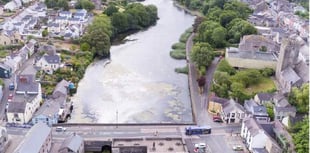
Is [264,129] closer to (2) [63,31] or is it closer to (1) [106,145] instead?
(1) [106,145]

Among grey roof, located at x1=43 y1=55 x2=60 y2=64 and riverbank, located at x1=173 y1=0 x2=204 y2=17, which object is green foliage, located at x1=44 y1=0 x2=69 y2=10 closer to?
riverbank, located at x1=173 y1=0 x2=204 y2=17

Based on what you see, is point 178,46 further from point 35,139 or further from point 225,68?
point 35,139

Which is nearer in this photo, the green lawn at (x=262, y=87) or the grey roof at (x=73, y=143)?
the grey roof at (x=73, y=143)

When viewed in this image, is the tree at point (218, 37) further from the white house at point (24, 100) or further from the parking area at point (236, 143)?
the white house at point (24, 100)

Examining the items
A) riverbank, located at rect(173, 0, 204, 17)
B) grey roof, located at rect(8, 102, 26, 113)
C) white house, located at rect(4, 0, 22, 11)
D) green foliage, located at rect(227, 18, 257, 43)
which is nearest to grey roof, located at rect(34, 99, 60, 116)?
grey roof, located at rect(8, 102, 26, 113)

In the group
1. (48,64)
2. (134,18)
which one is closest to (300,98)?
(48,64)

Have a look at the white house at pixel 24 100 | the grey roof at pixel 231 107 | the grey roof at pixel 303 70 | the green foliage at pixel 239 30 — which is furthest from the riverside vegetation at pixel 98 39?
the grey roof at pixel 303 70

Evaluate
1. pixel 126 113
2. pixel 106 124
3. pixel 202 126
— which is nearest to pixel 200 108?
pixel 202 126
